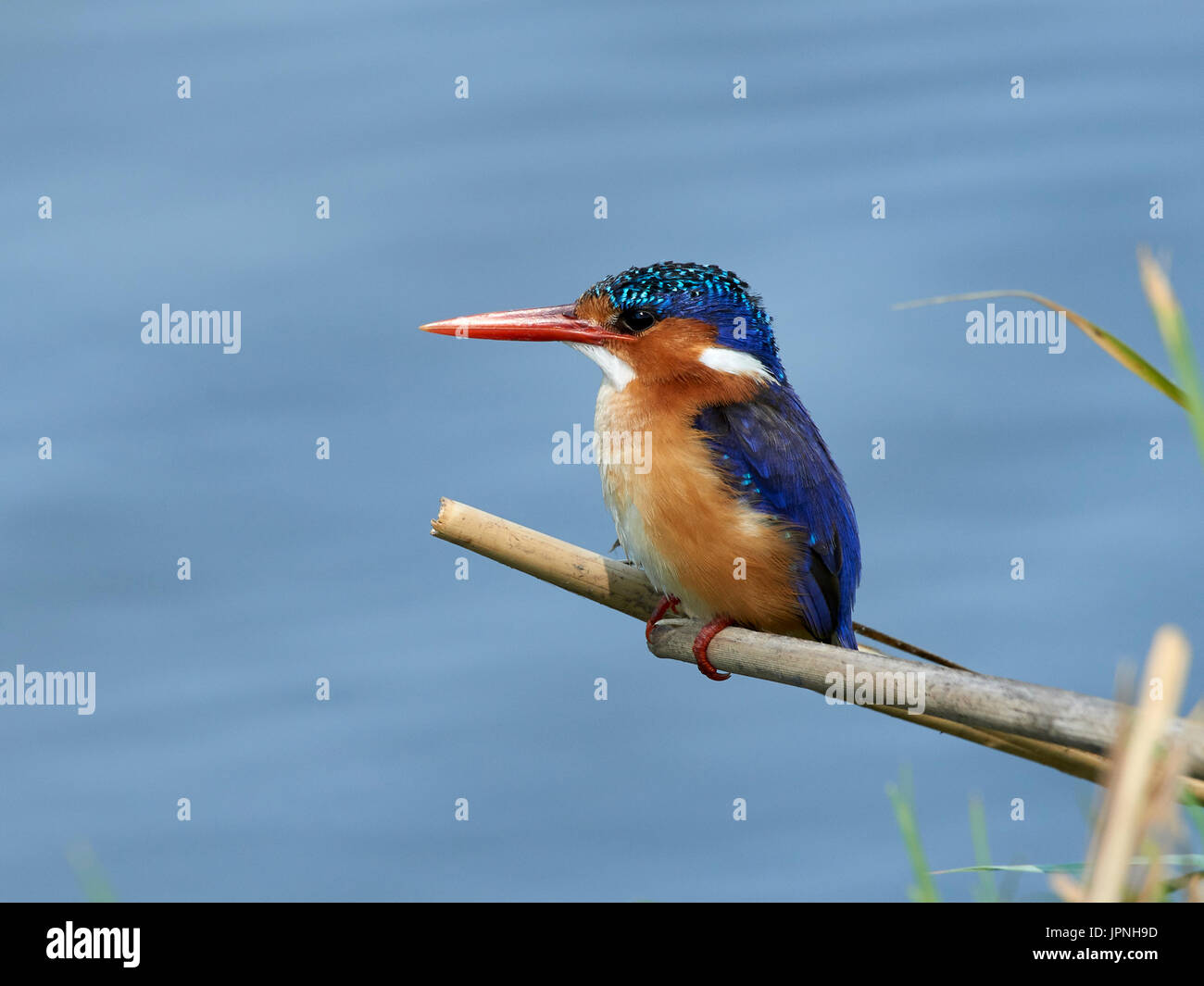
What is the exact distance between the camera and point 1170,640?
1.12 m

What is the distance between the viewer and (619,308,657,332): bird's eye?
2.86 m

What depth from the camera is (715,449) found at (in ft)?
9.32

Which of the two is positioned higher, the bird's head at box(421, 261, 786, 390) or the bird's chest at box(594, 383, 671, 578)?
the bird's head at box(421, 261, 786, 390)

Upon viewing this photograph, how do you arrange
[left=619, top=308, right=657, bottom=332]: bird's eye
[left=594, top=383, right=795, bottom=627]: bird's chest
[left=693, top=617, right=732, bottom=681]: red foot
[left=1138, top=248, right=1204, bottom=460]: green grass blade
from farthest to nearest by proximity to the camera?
1. [left=619, top=308, right=657, bottom=332]: bird's eye
2. [left=594, top=383, right=795, bottom=627]: bird's chest
3. [left=693, top=617, right=732, bottom=681]: red foot
4. [left=1138, top=248, right=1204, bottom=460]: green grass blade

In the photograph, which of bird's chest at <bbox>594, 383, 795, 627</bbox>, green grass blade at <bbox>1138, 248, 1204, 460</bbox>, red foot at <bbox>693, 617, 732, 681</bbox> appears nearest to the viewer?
green grass blade at <bbox>1138, 248, 1204, 460</bbox>

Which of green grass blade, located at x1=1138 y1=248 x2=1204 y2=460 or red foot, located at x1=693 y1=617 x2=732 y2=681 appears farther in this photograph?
red foot, located at x1=693 y1=617 x2=732 y2=681

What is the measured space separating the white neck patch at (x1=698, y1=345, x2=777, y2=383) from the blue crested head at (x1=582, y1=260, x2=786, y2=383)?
0.04ft

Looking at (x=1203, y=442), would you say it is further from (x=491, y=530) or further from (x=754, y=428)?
(x=754, y=428)

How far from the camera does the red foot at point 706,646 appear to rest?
2.59 m
